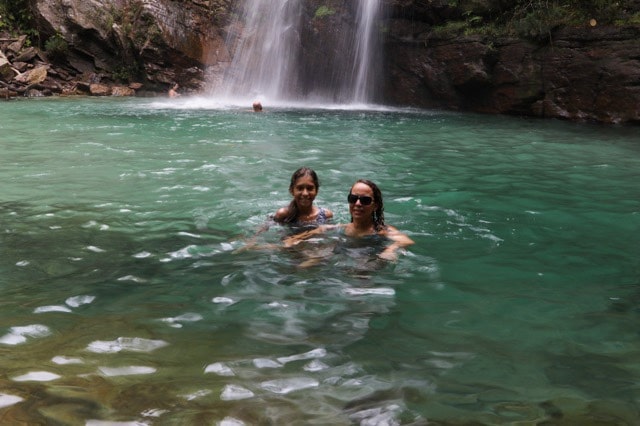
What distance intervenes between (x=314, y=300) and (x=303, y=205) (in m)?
1.97

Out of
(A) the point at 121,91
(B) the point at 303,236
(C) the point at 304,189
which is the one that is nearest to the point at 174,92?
(A) the point at 121,91

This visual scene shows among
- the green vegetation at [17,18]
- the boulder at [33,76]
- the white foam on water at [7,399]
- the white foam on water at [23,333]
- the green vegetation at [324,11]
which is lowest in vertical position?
the white foam on water at [23,333]

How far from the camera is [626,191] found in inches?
304

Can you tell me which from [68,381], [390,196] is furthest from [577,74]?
[68,381]

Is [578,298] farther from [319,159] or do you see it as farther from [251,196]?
[319,159]

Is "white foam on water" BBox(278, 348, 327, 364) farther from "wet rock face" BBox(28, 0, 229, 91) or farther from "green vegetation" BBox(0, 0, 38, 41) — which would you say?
"green vegetation" BBox(0, 0, 38, 41)

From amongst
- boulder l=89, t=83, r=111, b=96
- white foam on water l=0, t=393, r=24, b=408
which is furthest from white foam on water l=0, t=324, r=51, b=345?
boulder l=89, t=83, r=111, b=96

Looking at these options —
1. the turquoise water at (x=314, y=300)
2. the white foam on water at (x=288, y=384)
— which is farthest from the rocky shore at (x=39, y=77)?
the white foam on water at (x=288, y=384)

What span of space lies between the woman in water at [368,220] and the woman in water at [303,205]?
0.36m

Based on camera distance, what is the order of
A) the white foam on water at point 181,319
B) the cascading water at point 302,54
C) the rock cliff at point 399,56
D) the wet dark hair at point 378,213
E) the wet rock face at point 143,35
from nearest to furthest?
the white foam on water at point 181,319 < the wet dark hair at point 378,213 < the rock cliff at point 399,56 < the cascading water at point 302,54 < the wet rock face at point 143,35

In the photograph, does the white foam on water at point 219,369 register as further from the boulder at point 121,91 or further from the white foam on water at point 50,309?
the boulder at point 121,91

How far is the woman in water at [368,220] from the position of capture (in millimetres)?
5230

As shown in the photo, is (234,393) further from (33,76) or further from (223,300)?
(33,76)

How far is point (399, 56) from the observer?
20.6 metres
